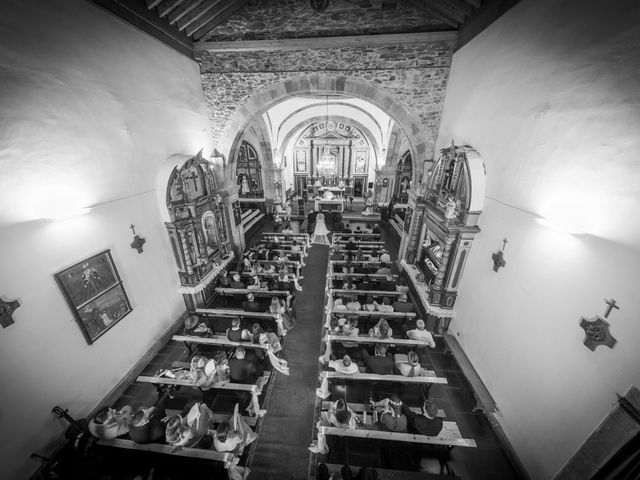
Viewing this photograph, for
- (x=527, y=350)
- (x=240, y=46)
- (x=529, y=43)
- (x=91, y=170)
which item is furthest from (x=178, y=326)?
(x=529, y=43)

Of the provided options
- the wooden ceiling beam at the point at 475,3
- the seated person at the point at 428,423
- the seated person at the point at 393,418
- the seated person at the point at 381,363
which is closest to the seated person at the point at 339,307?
the seated person at the point at 381,363

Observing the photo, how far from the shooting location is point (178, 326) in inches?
263

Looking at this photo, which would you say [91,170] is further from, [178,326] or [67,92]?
[178,326]

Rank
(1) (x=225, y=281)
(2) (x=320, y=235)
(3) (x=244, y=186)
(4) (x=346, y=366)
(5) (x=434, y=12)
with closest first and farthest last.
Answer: (4) (x=346, y=366)
(5) (x=434, y=12)
(1) (x=225, y=281)
(2) (x=320, y=235)
(3) (x=244, y=186)

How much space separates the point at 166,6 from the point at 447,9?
6801 mm

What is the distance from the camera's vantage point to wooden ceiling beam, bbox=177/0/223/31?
610cm

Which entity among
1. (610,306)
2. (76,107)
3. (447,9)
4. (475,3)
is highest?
(447,9)

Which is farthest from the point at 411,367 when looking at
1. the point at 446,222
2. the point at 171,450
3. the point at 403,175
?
the point at 403,175

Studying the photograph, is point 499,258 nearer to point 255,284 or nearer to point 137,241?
point 255,284

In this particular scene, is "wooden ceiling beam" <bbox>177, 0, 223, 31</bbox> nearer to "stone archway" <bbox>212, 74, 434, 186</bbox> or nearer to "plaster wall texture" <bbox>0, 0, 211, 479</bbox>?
"plaster wall texture" <bbox>0, 0, 211, 479</bbox>

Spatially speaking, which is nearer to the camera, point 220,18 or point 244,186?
point 220,18

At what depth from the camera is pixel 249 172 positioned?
55.7 ft

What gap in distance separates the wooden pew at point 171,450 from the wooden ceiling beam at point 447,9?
10073 mm

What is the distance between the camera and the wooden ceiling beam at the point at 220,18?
6379mm
